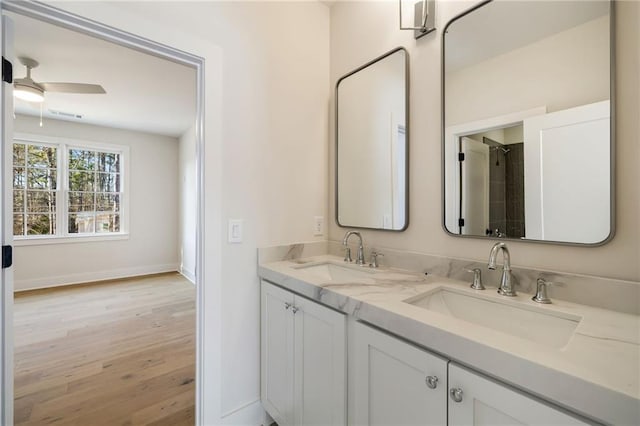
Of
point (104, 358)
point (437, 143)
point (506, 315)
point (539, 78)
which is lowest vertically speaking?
point (104, 358)

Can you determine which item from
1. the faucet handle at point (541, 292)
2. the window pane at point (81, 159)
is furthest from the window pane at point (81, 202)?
the faucet handle at point (541, 292)

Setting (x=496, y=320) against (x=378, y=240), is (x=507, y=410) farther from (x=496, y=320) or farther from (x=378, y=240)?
(x=378, y=240)

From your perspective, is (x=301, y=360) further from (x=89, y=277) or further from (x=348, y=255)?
(x=89, y=277)

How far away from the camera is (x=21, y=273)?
4.08 m

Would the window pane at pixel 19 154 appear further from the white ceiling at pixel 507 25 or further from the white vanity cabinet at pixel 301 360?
the white ceiling at pixel 507 25

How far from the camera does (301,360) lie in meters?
1.30

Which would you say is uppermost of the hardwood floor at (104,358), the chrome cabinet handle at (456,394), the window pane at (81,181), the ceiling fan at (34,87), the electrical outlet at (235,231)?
the ceiling fan at (34,87)

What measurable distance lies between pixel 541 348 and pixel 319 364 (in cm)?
81

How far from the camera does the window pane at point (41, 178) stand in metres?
4.19

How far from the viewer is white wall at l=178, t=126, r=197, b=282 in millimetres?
4812

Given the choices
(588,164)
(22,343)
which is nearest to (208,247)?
(588,164)

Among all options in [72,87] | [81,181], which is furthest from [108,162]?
[72,87]

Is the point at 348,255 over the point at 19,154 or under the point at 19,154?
under

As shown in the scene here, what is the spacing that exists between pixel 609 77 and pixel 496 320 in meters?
0.90
